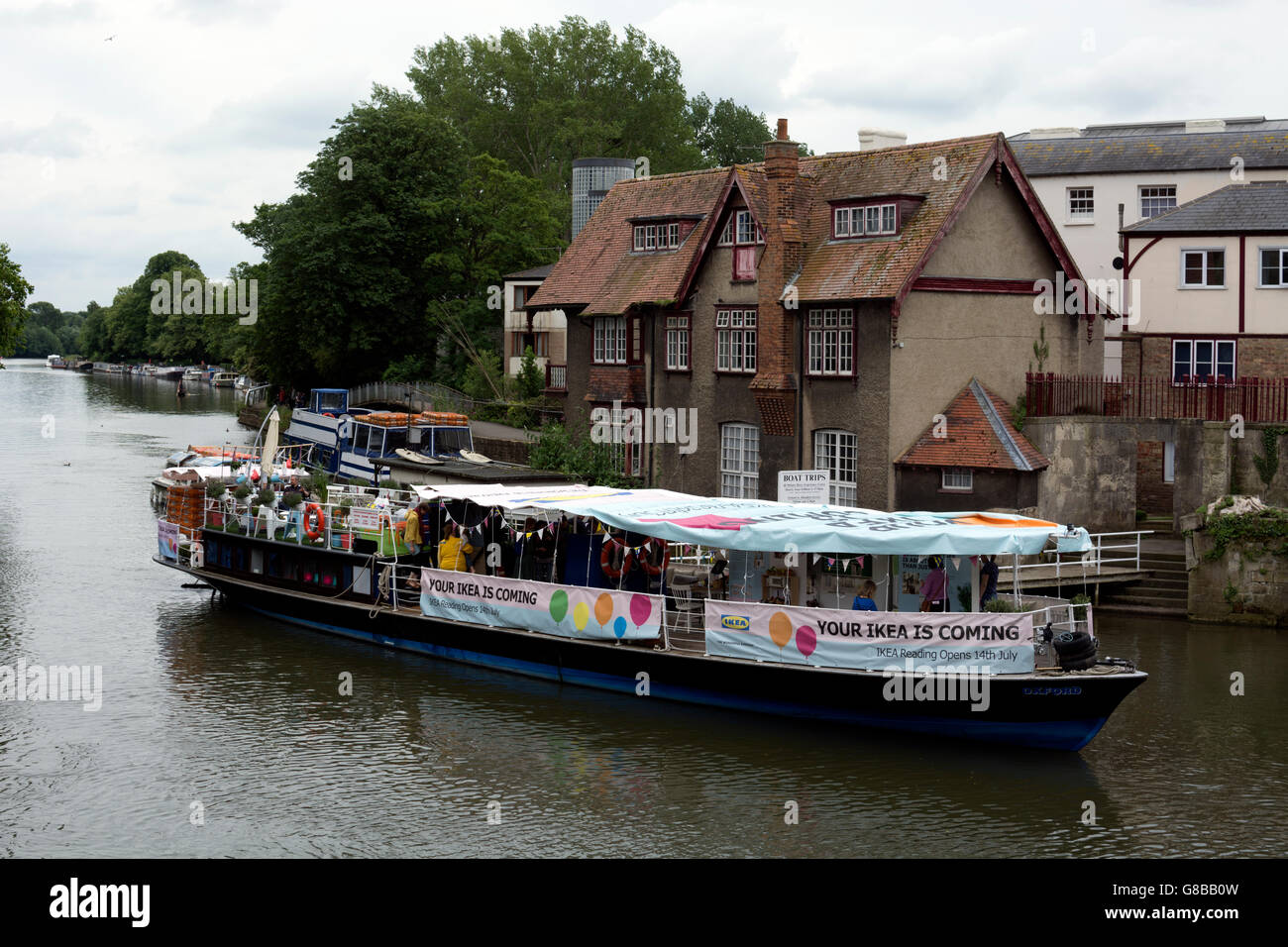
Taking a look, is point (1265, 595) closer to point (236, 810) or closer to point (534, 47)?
point (236, 810)

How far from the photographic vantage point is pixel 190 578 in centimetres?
4375

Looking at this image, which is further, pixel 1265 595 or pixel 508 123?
pixel 508 123

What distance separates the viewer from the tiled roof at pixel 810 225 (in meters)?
41.2

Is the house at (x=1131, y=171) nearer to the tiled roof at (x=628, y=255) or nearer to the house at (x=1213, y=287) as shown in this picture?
the house at (x=1213, y=287)

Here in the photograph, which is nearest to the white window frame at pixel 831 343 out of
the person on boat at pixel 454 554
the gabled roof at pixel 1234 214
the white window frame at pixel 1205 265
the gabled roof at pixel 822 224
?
the gabled roof at pixel 822 224

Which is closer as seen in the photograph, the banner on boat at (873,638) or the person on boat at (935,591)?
the banner on boat at (873,638)

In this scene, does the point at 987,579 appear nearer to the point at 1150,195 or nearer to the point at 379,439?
the point at 379,439

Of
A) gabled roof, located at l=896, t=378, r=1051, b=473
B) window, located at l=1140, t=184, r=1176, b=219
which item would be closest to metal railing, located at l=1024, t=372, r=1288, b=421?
gabled roof, located at l=896, t=378, r=1051, b=473

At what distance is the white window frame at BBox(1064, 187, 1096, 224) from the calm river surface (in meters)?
26.4

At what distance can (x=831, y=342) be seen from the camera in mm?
42500

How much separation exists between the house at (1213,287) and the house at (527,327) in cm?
3453

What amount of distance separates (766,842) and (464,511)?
14096 mm

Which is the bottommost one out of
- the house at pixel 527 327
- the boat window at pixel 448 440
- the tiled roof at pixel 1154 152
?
the boat window at pixel 448 440
